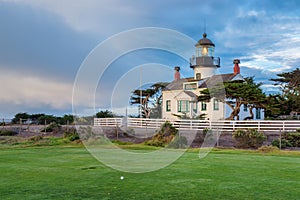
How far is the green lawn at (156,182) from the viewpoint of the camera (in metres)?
5.59

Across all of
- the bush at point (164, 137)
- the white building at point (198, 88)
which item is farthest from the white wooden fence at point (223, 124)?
the white building at point (198, 88)

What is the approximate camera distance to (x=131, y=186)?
6.23 meters

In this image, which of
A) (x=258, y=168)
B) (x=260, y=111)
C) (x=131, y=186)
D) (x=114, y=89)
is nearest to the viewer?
(x=131, y=186)

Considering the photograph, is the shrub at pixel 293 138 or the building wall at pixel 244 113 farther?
the building wall at pixel 244 113

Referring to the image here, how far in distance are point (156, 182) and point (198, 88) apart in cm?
2702

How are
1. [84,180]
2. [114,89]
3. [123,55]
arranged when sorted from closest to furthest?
1. [84,180]
2. [123,55]
3. [114,89]

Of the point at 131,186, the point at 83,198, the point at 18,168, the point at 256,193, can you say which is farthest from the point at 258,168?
the point at 18,168

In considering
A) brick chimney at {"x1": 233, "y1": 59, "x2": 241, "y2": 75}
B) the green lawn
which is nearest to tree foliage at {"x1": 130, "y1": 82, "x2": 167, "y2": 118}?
brick chimney at {"x1": 233, "y1": 59, "x2": 241, "y2": 75}

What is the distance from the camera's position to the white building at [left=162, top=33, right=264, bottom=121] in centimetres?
3188

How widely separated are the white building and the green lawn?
896 inches

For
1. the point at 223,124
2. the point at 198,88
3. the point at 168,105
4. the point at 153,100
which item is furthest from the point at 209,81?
the point at 223,124

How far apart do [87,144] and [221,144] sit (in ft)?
21.6

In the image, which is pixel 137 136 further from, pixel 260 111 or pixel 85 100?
pixel 260 111

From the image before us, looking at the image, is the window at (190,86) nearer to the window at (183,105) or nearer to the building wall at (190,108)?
the building wall at (190,108)
